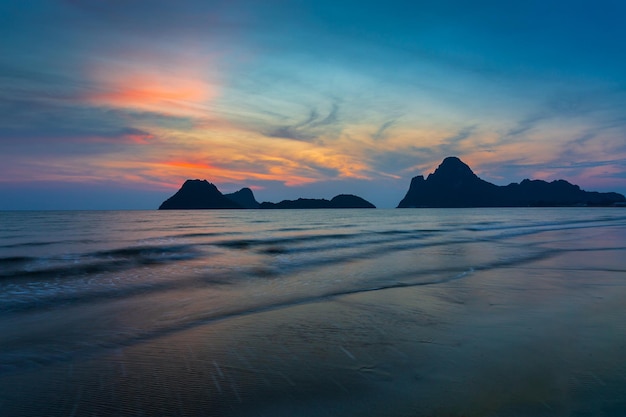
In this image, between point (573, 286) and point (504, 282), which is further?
point (504, 282)

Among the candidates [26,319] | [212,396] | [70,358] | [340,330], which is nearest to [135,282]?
[26,319]

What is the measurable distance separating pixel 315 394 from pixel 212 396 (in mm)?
1325

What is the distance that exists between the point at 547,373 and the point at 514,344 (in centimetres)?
127

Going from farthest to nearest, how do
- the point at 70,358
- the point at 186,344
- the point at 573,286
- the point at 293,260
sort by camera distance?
the point at 293,260, the point at 573,286, the point at 186,344, the point at 70,358

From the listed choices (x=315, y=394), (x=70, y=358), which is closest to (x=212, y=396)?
(x=315, y=394)

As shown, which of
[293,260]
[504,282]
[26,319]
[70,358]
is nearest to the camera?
[70,358]

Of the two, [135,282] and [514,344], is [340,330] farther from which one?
[135,282]

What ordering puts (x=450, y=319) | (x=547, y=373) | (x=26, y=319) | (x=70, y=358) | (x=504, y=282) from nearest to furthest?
(x=547, y=373) < (x=70, y=358) < (x=450, y=319) < (x=26, y=319) < (x=504, y=282)

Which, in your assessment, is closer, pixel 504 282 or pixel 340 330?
pixel 340 330

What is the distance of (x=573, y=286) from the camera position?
11617 mm

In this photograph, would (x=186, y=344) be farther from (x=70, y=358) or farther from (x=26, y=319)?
(x=26, y=319)

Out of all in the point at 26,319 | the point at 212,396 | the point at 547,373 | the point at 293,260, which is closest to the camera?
the point at 212,396

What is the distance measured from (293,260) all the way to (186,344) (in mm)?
13108

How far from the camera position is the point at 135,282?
44.9 feet
